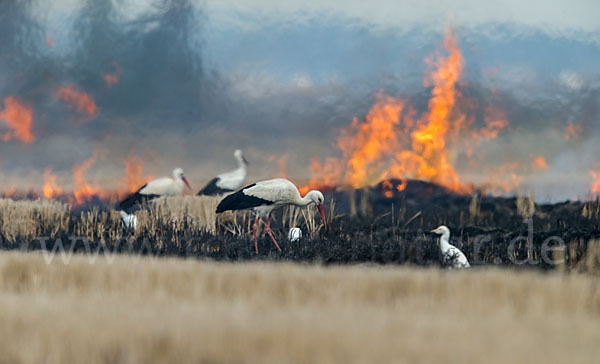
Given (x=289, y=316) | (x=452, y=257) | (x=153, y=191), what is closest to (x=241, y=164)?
(x=153, y=191)

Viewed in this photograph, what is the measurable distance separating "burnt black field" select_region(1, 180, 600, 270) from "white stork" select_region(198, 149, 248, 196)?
149 cm

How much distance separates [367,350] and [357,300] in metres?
1.85

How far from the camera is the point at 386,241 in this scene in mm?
10641

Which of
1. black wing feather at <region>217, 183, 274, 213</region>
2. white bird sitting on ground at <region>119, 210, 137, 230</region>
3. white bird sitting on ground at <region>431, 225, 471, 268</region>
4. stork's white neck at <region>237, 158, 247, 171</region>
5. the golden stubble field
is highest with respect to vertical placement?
stork's white neck at <region>237, 158, 247, 171</region>

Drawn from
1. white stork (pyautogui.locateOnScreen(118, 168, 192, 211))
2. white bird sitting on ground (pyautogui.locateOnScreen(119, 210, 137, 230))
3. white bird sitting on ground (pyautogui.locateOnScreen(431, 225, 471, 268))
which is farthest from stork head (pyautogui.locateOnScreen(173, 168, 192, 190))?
white bird sitting on ground (pyautogui.locateOnScreen(431, 225, 471, 268))

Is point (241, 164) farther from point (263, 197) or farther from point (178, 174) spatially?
point (263, 197)

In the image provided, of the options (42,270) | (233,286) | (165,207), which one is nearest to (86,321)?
(233,286)

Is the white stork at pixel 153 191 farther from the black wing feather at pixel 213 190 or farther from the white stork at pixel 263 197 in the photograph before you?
the white stork at pixel 263 197

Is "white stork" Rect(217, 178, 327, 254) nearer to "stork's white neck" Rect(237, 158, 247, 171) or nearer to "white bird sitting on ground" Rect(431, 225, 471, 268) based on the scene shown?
"white bird sitting on ground" Rect(431, 225, 471, 268)

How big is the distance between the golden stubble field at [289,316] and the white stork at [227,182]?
Result: 11125 mm

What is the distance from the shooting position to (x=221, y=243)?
12.1 metres

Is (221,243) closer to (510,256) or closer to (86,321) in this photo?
(510,256)

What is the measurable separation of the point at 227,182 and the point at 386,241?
826 cm

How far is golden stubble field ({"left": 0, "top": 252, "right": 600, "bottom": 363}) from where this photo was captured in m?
3.74
